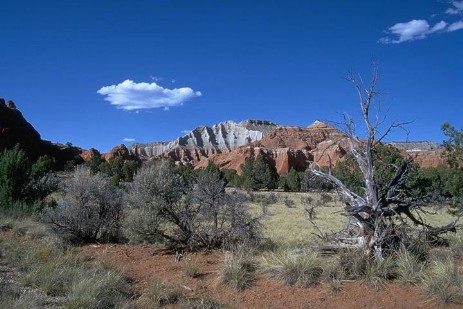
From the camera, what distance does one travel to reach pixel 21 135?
8588 cm

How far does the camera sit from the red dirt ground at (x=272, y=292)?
7277 mm

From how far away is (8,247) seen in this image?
1131 centimetres

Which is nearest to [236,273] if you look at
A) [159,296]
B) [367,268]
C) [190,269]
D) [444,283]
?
[190,269]

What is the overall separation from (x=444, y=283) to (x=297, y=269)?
2535mm

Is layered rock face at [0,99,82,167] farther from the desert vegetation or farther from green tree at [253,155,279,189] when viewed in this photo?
the desert vegetation

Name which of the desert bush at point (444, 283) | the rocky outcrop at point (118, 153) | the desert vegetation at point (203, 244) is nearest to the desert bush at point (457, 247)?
the desert vegetation at point (203, 244)

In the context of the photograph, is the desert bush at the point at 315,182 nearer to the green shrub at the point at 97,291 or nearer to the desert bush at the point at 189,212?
the desert bush at the point at 189,212

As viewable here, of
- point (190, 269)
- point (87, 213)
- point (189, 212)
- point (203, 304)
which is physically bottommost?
point (203, 304)

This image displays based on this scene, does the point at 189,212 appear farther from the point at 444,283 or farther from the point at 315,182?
the point at 315,182

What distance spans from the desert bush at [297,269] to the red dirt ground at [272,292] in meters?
0.16

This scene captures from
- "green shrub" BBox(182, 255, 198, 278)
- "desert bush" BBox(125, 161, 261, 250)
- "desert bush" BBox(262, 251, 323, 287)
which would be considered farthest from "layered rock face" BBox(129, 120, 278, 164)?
"desert bush" BBox(262, 251, 323, 287)

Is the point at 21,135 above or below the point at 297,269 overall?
above

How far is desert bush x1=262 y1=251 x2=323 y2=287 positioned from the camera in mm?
8211

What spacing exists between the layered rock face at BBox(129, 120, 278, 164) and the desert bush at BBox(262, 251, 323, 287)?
514 ft
